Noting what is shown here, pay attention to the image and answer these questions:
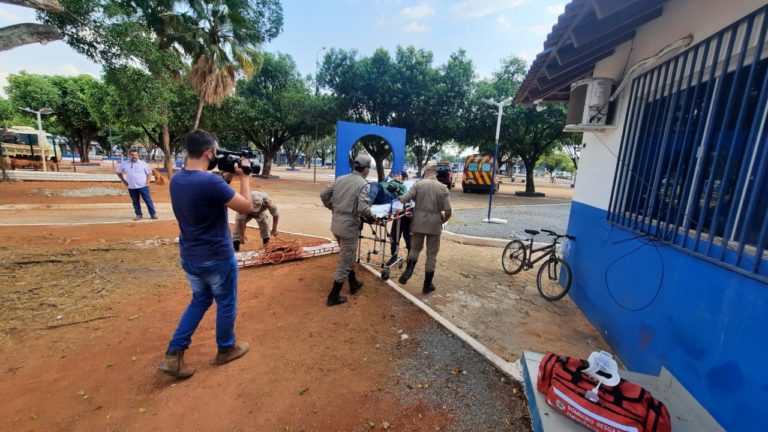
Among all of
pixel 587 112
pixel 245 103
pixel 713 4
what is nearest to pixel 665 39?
pixel 713 4

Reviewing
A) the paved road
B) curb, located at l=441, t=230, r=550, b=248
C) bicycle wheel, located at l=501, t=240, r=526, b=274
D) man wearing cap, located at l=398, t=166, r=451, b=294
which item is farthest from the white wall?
curb, located at l=441, t=230, r=550, b=248

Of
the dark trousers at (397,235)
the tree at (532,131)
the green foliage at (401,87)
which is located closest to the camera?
the dark trousers at (397,235)

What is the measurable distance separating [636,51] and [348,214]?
3.88 m

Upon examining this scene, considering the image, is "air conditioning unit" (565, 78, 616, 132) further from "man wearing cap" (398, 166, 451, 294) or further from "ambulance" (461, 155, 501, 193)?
"ambulance" (461, 155, 501, 193)

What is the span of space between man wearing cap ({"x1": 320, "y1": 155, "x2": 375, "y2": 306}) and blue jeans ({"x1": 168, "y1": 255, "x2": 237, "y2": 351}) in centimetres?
146

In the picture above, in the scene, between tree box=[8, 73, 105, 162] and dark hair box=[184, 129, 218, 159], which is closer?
dark hair box=[184, 129, 218, 159]

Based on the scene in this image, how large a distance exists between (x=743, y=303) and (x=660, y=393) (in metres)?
0.98

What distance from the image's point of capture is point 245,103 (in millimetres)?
20297

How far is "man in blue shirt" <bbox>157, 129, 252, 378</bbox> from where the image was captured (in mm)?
2439

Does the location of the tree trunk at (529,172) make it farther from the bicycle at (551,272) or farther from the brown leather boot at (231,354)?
the brown leather boot at (231,354)

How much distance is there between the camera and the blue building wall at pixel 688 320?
1.90 m

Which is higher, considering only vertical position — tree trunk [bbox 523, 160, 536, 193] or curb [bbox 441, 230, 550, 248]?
tree trunk [bbox 523, 160, 536, 193]

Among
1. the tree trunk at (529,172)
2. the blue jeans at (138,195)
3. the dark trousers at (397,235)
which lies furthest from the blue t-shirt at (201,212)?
the tree trunk at (529,172)

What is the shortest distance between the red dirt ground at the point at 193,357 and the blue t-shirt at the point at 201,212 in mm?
1058
